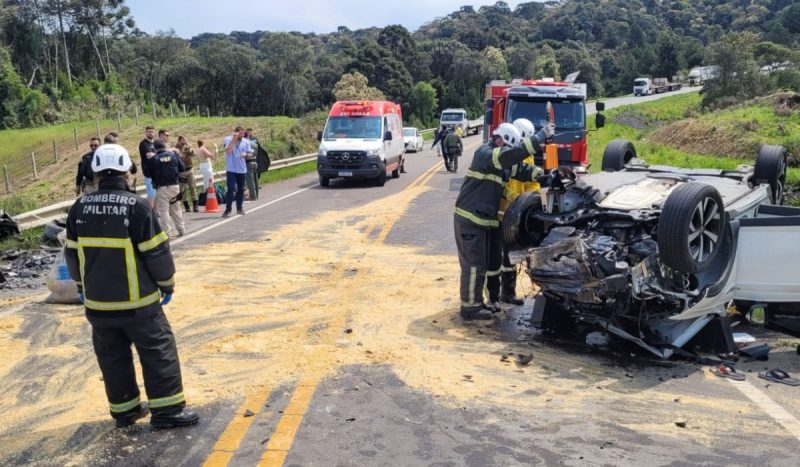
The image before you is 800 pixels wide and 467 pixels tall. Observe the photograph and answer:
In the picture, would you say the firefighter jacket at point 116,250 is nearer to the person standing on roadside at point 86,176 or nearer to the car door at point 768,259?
the car door at point 768,259

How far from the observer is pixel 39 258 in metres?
10.7

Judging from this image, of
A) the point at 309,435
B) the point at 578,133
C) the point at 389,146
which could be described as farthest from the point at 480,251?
the point at 389,146

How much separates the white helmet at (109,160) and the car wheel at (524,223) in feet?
12.0

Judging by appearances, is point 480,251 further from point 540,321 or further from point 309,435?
point 309,435

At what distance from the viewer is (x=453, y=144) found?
23250 millimetres

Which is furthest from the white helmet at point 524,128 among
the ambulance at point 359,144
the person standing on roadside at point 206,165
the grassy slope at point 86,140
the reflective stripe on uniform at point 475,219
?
the grassy slope at point 86,140

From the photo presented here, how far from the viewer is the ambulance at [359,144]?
→ 19.7 m

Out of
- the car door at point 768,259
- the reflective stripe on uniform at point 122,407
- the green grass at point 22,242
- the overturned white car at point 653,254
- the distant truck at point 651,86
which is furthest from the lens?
the distant truck at point 651,86

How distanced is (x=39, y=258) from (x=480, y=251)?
22.7ft

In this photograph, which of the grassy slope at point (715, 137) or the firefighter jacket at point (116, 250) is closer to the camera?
the firefighter jacket at point (116, 250)

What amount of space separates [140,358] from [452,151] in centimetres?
1891

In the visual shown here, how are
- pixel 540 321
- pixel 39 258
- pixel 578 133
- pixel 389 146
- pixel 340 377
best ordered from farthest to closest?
pixel 389 146
pixel 578 133
pixel 39 258
pixel 540 321
pixel 340 377

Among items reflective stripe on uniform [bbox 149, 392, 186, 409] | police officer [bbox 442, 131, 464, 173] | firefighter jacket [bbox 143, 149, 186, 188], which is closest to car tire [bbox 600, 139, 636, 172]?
reflective stripe on uniform [bbox 149, 392, 186, 409]

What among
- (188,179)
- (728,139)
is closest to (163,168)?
(188,179)
